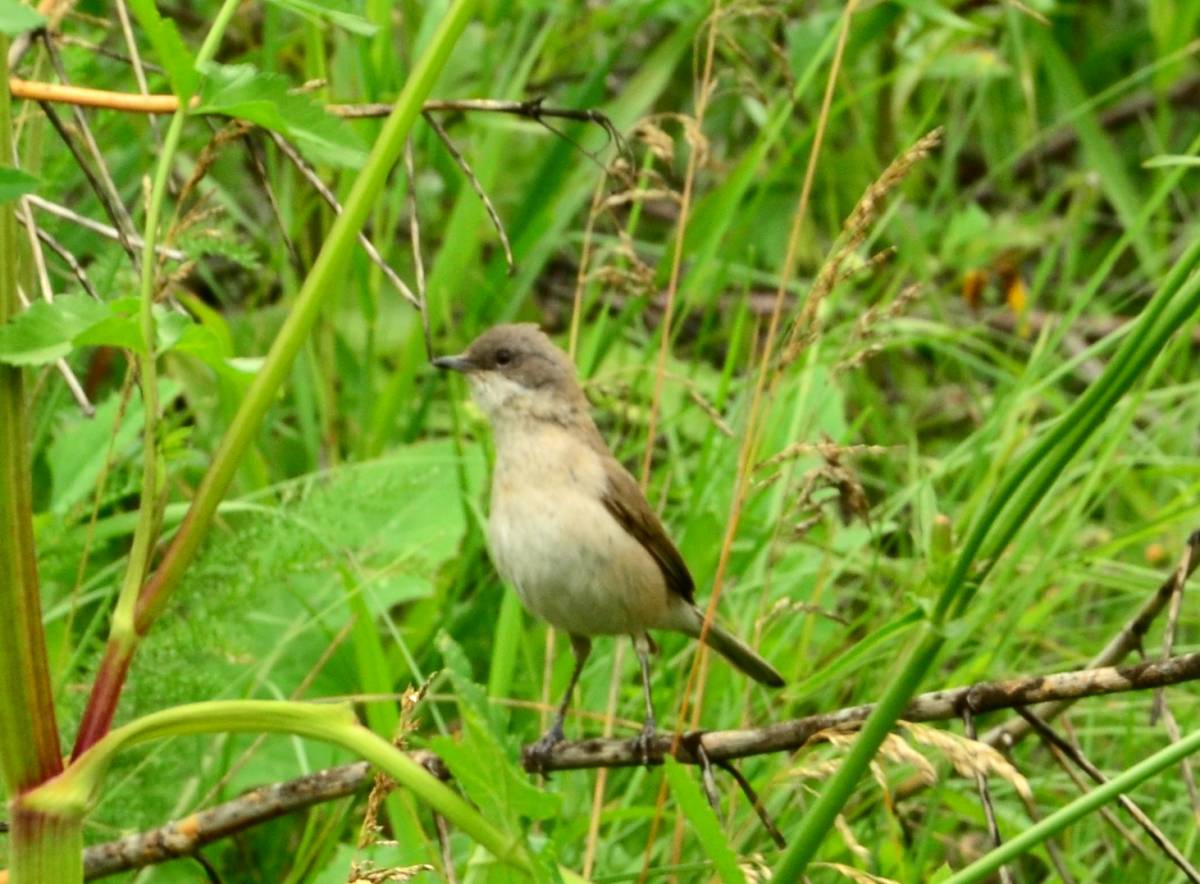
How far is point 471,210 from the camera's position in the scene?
4.14m

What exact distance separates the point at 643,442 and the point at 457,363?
548mm

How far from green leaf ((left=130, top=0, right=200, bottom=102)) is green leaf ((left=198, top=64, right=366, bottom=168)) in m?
0.02

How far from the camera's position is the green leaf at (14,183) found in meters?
1.41

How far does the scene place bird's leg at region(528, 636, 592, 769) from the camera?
8.05 ft

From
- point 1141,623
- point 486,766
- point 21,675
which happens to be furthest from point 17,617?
point 1141,623

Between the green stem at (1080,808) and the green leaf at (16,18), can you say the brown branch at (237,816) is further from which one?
the green leaf at (16,18)

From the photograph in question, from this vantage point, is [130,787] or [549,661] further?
[549,661]

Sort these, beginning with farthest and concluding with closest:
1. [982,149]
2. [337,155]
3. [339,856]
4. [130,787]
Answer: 1. [982,149]
2. [130,787]
3. [339,856]
4. [337,155]

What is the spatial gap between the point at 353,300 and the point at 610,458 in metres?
1.16

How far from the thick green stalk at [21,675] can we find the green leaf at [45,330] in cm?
6

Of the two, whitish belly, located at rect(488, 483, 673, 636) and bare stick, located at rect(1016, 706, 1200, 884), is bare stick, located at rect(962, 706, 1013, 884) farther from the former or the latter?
whitish belly, located at rect(488, 483, 673, 636)

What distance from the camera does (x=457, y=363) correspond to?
149 inches

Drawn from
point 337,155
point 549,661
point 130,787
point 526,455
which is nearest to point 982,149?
point 526,455

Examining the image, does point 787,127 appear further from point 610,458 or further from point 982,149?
point 610,458
